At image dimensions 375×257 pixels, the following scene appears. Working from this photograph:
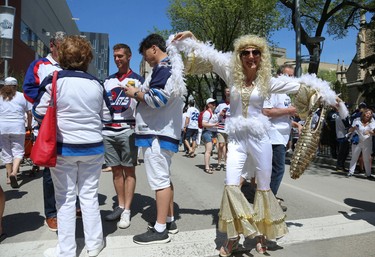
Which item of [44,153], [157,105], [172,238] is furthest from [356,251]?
[44,153]

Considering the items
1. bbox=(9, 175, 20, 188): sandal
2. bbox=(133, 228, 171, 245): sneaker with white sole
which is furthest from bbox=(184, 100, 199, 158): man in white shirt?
bbox=(133, 228, 171, 245): sneaker with white sole

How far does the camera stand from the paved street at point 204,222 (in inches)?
137

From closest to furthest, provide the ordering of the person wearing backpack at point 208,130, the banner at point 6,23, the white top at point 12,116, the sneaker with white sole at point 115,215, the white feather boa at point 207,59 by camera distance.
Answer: the white feather boa at point 207,59 < the sneaker with white sole at point 115,215 < the white top at point 12,116 < the person wearing backpack at point 208,130 < the banner at point 6,23

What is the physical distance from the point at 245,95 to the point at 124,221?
209 centimetres

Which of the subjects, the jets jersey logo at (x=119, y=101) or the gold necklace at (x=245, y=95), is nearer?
the gold necklace at (x=245, y=95)

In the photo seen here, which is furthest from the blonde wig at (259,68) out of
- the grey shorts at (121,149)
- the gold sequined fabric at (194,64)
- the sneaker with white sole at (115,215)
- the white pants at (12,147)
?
the white pants at (12,147)

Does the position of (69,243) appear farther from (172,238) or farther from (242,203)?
(242,203)

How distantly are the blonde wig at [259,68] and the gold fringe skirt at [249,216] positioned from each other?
1007mm

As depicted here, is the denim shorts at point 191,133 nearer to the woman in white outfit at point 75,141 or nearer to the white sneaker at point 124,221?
the white sneaker at point 124,221

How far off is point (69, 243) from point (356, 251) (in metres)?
2.82

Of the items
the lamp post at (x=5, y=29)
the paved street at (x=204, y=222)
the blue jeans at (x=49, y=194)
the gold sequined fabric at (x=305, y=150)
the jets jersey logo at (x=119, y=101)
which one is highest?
the lamp post at (x=5, y=29)

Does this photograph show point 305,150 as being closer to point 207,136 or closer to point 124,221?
point 124,221

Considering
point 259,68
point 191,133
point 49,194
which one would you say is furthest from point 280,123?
point 191,133

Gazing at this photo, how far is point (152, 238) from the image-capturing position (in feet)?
11.7
